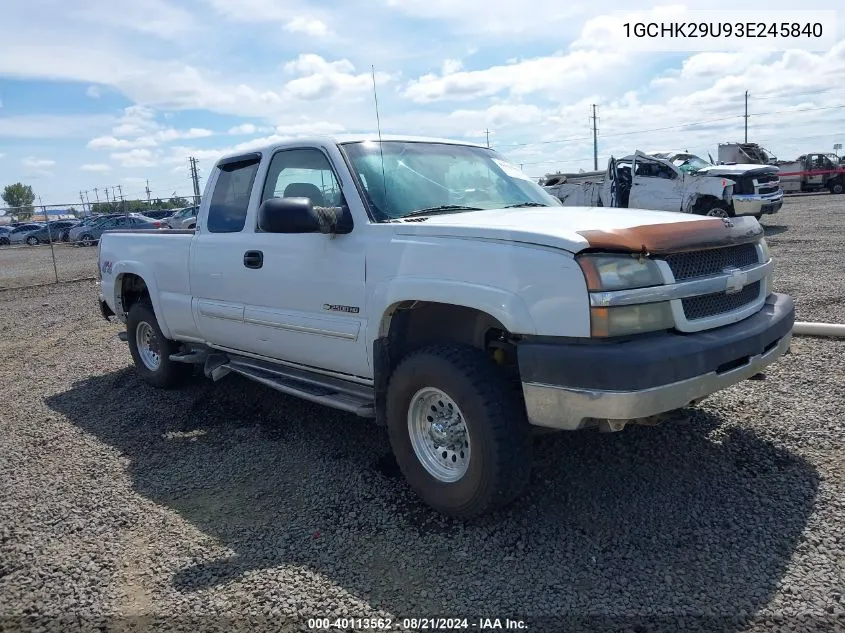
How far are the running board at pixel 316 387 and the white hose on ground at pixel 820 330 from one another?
4015 millimetres

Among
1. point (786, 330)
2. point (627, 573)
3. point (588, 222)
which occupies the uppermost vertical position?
point (588, 222)

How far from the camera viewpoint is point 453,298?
3299 mm

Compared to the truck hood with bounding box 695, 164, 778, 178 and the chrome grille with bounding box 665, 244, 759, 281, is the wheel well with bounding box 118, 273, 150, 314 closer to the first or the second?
the chrome grille with bounding box 665, 244, 759, 281

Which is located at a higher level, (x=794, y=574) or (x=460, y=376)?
(x=460, y=376)

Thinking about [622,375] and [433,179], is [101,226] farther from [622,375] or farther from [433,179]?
[622,375]

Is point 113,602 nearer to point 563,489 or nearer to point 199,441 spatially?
point 199,441

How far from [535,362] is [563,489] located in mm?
1058

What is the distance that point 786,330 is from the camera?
371 centimetres

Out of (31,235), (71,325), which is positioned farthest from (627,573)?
(31,235)

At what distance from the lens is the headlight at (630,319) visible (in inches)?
115

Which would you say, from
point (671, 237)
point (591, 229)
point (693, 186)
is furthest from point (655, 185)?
point (591, 229)

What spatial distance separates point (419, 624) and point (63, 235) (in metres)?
42.7

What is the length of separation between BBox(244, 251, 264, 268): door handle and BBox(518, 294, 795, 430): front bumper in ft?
7.15

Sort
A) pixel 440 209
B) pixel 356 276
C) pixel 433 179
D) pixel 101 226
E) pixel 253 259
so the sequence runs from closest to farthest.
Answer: pixel 356 276 → pixel 440 209 → pixel 433 179 → pixel 253 259 → pixel 101 226
